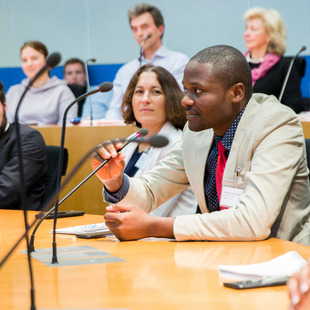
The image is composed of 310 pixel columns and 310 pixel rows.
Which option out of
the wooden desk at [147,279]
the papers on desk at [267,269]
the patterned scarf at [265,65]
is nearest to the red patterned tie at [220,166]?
the wooden desk at [147,279]

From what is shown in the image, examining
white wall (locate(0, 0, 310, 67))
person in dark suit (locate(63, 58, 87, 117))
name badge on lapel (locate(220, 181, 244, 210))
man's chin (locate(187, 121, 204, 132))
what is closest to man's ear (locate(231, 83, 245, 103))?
man's chin (locate(187, 121, 204, 132))

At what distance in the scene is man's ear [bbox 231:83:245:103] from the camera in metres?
2.09

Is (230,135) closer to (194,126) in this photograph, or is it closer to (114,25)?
(194,126)

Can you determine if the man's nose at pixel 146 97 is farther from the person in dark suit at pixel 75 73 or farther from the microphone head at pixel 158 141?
the person in dark suit at pixel 75 73

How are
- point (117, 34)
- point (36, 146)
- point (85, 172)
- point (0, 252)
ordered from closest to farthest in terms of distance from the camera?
point (0, 252)
point (36, 146)
point (85, 172)
point (117, 34)

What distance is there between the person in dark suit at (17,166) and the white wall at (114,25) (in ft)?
13.5

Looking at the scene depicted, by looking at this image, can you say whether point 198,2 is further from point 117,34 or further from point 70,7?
point 70,7

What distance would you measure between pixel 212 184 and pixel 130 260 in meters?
0.65

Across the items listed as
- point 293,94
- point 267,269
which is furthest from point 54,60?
point 293,94

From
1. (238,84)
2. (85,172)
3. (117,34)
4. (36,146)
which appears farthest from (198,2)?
(238,84)

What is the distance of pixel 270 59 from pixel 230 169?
10.2ft

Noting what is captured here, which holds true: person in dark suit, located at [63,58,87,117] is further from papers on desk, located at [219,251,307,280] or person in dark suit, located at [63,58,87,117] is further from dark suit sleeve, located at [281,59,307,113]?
papers on desk, located at [219,251,307,280]

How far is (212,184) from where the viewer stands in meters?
2.15

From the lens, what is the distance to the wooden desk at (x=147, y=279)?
121 centimetres
